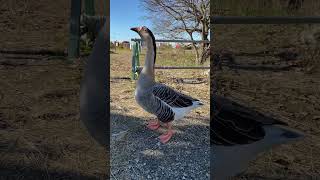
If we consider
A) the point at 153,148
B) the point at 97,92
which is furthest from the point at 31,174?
the point at 153,148

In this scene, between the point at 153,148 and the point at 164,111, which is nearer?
the point at 164,111

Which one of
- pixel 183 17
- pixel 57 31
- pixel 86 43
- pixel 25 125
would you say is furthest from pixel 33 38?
pixel 183 17

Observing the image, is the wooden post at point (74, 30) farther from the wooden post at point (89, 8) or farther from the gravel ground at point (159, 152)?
the gravel ground at point (159, 152)

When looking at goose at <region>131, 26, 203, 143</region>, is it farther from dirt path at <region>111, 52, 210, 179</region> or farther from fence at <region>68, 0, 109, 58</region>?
fence at <region>68, 0, 109, 58</region>

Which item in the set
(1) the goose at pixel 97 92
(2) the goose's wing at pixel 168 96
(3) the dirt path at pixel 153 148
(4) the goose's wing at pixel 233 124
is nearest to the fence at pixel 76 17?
(1) the goose at pixel 97 92

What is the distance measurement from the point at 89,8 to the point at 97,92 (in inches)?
23.2

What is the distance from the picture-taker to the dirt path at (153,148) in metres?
3.56

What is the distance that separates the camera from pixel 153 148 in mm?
4086

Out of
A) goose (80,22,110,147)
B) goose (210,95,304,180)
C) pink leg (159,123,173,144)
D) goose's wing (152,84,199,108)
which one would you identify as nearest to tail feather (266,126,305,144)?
goose (210,95,304,180)

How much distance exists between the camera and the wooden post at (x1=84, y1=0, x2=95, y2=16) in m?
2.44

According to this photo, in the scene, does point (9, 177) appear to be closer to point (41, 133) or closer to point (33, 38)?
point (41, 133)

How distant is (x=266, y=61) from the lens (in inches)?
93.4

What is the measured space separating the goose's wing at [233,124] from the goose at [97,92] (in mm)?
780

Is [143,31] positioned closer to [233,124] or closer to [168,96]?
[168,96]
